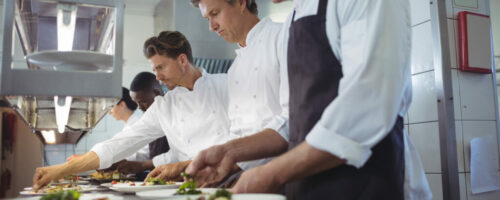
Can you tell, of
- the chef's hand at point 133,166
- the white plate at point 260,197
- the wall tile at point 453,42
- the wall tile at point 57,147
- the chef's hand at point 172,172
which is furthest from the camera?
the wall tile at point 57,147

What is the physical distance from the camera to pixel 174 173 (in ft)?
8.21

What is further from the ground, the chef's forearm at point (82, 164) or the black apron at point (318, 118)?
the black apron at point (318, 118)

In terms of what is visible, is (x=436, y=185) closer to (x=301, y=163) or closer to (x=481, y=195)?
(x=481, y=195)

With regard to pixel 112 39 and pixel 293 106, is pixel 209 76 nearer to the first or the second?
pixel 112 39

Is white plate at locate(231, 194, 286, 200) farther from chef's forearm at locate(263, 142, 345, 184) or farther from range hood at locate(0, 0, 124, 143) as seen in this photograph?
range hood at locate(0, 0, 124, 143)

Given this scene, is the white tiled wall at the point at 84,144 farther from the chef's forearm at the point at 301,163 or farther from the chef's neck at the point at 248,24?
the chef's forearm at the point at 301,163

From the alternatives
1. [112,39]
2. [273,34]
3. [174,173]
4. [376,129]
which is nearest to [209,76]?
[174,173]

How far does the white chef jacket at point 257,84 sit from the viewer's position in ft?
6.34

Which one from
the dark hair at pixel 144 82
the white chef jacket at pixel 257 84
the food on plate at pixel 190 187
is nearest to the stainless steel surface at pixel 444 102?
the white chef jacket at pixel 257 84

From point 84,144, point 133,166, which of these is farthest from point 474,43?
point 84,144

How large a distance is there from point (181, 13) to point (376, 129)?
3.97 metres

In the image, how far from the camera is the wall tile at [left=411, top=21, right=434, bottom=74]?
9.85ft

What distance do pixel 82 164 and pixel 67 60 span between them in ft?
4.30

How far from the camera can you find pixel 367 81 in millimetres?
1084
